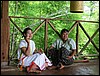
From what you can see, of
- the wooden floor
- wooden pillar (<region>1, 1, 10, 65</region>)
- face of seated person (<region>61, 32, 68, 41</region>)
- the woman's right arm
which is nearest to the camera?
the wooden floor

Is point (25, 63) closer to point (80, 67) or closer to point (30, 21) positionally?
point (80, 67)

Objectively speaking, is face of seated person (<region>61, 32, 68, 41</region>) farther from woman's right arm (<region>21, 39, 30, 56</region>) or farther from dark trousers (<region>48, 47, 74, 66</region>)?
woman's right arm (<region>21, 39, 30, 56</region>)

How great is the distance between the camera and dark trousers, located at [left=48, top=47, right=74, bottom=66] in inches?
190

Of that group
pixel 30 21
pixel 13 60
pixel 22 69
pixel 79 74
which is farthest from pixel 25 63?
pixel 30 21

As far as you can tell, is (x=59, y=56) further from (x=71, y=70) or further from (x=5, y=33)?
(x=5, y=33)

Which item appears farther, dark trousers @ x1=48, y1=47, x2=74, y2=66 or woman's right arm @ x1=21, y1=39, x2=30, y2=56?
dark trousers @ x1=48, y1=47, x2=74, y2=66

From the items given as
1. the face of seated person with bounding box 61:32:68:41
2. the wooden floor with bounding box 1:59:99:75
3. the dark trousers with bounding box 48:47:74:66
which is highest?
the face of seated person with bounding box 61:32:68:41

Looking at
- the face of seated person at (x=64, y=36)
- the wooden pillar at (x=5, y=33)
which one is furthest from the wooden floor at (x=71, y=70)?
the face of seated person at (x=64, y=36)

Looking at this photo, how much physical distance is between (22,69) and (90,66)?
1.53m

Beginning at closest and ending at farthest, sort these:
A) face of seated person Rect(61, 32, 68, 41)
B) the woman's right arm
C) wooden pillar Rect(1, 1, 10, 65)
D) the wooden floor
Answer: the wooden floor, the woman's right arm, wooden pillar Rect(1, 1, 10, 65), face of seated person Rect(61, 32, 68, 41)

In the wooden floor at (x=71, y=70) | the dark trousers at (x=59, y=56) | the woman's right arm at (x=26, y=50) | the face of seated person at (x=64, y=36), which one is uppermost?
the face of seated person at (x=64, y=36)

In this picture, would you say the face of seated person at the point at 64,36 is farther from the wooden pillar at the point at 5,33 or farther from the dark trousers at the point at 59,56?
the wooden pillar at the point at 5,33

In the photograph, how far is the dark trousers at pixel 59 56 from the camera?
484cm

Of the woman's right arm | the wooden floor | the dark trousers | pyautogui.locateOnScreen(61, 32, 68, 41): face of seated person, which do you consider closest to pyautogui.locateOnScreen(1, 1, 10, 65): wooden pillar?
Result: the wooden floor
